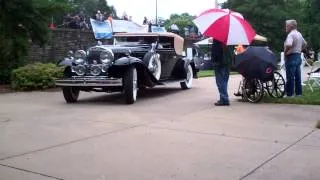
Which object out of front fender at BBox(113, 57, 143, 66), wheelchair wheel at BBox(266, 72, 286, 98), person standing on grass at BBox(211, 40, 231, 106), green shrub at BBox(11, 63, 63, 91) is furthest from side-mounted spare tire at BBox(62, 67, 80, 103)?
wheelchair wheel at BBox(266, 72, 286, 98)

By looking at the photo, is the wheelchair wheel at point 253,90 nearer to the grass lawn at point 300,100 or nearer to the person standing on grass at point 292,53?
the grass lawn at point 300,100

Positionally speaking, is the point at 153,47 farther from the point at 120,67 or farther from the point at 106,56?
the point at 120,67

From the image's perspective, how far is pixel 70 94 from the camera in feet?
38.7

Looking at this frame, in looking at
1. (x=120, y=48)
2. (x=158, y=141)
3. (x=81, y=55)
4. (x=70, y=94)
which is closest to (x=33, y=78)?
(x=81, y=55)

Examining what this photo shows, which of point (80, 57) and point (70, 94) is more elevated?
point (80, 57)

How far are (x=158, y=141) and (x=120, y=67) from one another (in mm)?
4416

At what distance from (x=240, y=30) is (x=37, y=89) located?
266 inches

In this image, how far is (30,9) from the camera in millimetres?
6816

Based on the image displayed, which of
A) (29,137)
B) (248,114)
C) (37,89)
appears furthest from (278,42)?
(29,137)

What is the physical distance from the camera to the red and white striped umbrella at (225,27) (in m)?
10.7

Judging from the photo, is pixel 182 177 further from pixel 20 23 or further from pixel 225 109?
pixel 225 109

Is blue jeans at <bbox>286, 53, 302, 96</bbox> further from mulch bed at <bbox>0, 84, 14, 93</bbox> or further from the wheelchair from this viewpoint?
mulch bed at <bbox>0, 84, 14, 93</bbox>

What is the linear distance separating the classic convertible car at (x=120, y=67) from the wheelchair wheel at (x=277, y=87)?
270cm

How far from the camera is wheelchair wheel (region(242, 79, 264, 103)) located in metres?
11.4
